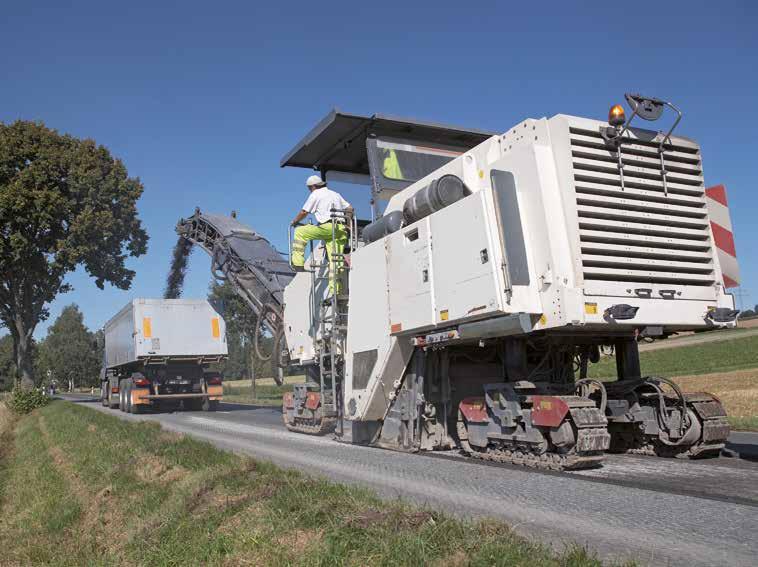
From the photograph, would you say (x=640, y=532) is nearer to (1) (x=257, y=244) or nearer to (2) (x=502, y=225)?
(2) (x=502, y=225)

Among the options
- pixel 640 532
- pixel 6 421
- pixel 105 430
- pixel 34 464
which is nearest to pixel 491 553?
pixel 640 532

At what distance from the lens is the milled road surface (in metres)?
3.63

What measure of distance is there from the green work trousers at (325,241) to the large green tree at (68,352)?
74.9 metres

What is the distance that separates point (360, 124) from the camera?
9562mm

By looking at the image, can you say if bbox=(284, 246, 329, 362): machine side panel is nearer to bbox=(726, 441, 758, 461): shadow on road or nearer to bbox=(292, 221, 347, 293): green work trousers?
bbox=(292, 221, 347, 293): green work trousers

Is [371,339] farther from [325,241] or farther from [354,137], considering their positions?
[354,137]

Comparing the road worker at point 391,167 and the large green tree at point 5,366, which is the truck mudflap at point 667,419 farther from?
the large green tree at point 5,366

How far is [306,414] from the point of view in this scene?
11.4 m

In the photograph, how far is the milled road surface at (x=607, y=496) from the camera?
363 cm

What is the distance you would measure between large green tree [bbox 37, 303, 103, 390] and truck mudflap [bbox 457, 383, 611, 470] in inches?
3103

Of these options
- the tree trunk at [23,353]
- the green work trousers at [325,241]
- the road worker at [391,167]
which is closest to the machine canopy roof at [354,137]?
the road worker at [391,167]

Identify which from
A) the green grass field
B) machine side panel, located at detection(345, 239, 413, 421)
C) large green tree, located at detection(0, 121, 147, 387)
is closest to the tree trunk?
large green tree, located at detection(0, 121, 147, 387)

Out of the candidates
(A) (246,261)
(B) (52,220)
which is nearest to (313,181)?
(A) (246,261)

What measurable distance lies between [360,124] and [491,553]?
7389mm
